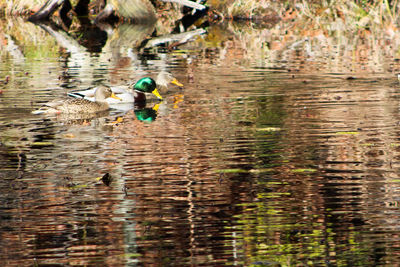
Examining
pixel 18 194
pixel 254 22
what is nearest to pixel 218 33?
pixel 254 22

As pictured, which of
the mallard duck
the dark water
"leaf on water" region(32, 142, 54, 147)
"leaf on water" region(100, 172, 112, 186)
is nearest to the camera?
the dark water

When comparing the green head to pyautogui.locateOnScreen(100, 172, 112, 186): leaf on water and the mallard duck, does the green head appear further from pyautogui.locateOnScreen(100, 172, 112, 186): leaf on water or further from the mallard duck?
pyautogui.locateOnScreen(100, 172, 112, 186): leaf on water

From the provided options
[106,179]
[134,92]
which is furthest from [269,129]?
[134,92]

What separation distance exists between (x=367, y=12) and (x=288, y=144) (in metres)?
30.6

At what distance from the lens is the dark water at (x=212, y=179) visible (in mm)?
6680

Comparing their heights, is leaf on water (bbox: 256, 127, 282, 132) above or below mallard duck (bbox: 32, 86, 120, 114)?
below

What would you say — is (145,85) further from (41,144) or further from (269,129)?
(41,144)

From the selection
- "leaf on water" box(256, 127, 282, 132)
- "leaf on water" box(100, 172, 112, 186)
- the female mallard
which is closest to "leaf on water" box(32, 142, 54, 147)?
"leaf on water" box(100, 172, 112, 186)

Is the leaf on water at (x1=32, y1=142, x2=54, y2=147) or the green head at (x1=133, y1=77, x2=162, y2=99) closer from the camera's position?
the leaf on water at (x1=32, y1=142, x2=54, y2=147)

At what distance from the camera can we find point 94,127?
518 inches

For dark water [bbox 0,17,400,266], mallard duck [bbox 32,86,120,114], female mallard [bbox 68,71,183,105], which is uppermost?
female mallard [bbox 68,71,183,105]

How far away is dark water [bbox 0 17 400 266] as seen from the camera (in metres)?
6.68

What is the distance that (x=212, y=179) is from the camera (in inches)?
355

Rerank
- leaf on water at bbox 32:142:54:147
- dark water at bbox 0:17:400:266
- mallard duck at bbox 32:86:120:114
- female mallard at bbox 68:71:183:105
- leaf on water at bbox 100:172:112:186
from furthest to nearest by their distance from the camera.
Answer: female mallard at bbox 68:71:183:105 → mallard duck at bbox 32:86:120:114 → leaf on water at bbox 32:142:54:147 → leaf on water at bbox 100:172:112:186 → dark water at bbox 0:17:400:266
